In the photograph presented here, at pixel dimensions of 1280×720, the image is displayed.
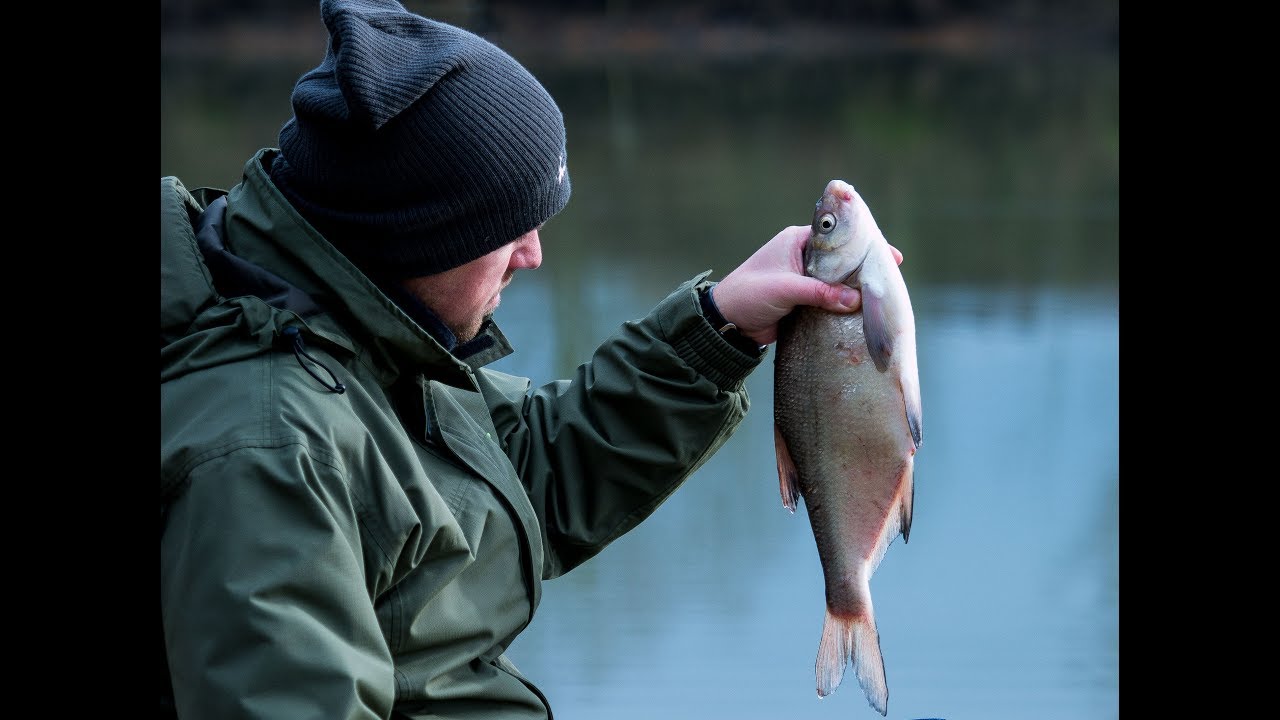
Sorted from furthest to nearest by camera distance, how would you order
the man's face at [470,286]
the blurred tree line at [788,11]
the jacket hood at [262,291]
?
the blurred tree line at [788,11], the man's face at [470,286], the jacket hood at [262,291]

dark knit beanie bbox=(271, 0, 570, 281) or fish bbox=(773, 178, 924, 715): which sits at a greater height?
dark knit beanie bbox=(271, 0, 570, 281)

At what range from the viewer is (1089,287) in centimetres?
936

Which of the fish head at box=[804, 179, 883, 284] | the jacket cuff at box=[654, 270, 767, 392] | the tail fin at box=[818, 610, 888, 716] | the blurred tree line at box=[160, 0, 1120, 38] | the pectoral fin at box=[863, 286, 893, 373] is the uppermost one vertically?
the fish head at box=[804, 179, 883, 284]

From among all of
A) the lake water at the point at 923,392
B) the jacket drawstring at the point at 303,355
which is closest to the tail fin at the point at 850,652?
the jacket drawstring at the point at 303,355

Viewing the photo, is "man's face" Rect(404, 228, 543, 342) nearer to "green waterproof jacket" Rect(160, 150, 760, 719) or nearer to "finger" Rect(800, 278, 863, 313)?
"green waterproof jacket" Rect(160, 150, 760, 719)

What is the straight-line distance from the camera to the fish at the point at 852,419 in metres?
2.10

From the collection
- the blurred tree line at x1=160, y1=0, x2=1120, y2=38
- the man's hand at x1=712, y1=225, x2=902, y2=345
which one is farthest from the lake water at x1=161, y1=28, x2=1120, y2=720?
the blurred tree line at x1=160, y1=0, x2=1120, y2=38

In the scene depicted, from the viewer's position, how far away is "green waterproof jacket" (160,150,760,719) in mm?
1618

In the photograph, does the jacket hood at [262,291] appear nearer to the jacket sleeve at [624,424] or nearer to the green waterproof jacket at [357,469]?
the green waterproof jacket at [357,469]

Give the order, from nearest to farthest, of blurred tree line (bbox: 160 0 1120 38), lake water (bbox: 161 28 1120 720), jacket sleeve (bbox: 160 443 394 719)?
jacket sleeve (bbox: 160 443 394 719), lake water (bbox: 161 28 1120 720), blurred tree line (bbox: 160 0 1120 38)

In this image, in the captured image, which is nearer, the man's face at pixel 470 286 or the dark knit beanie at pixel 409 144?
the dark knit beanie at pixel 409 144

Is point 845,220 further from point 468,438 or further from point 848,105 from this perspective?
point 848,105

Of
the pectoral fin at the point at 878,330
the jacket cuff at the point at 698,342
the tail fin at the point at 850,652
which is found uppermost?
the pectoral fin at the point at 878,330
